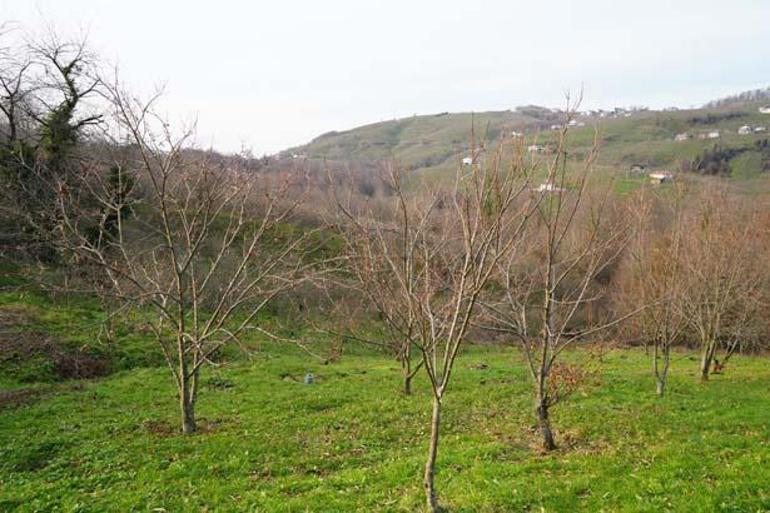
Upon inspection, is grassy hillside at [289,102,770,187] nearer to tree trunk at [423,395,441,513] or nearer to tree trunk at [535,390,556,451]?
tree trunk at [535,390,556,451]

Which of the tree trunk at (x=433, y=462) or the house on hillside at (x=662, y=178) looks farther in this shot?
the house on hillside at (x=662, y=178)

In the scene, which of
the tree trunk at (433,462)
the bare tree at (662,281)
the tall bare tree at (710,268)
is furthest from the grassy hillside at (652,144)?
the tree trunk at (433,462)

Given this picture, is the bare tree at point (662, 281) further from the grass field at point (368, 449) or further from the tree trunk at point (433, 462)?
the tree trunk at point (433, 462)

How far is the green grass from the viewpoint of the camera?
7719 millimetres

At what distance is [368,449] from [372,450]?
0.38 feet

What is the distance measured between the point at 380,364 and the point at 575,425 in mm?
13547

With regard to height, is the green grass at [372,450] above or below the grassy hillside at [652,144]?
below

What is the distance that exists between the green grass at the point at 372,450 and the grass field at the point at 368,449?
4 centimetres

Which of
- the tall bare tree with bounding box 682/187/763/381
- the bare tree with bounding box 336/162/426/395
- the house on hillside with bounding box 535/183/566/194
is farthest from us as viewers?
the tall bare tree with bounding box 682/187/763/381

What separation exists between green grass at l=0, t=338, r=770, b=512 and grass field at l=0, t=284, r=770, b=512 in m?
0.04

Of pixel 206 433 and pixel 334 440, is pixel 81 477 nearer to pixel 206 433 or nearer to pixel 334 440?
pixel 206 433

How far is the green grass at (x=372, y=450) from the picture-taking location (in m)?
7.72

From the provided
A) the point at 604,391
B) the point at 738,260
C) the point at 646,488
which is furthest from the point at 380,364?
the point at 646,488

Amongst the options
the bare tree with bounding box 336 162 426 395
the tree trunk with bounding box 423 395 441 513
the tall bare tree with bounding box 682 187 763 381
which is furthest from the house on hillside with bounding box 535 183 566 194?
the tall bare tree with bounding box 682 187 763 381
